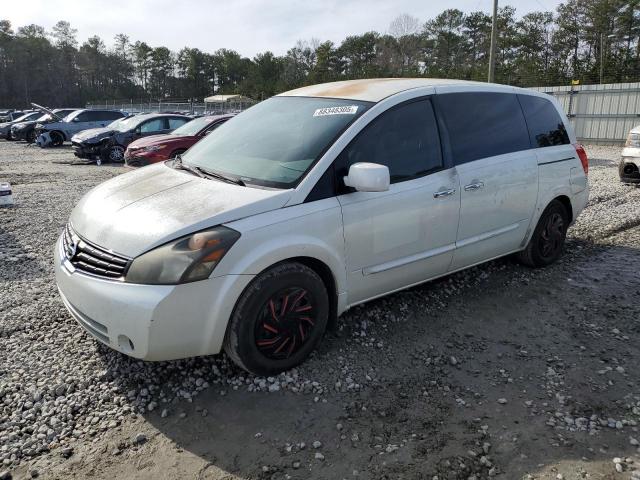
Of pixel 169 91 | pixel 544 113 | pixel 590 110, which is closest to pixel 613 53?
pixel 590 110

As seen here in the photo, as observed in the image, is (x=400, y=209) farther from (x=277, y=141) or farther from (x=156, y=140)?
(x=156, y=140)

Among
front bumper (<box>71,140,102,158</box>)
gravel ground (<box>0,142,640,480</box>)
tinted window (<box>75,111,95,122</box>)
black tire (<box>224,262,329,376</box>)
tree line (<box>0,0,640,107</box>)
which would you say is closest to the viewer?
gravel ground (<box>0,142,640,480</box>)

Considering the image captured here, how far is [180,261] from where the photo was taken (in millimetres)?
2736

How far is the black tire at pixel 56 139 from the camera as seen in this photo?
21742 mm

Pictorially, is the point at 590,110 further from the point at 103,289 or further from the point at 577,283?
the point at 103,289

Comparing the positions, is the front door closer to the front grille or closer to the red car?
the front grille

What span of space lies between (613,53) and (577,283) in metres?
45.0

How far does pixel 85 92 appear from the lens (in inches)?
3642

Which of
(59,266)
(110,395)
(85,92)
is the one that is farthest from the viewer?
(85,92)

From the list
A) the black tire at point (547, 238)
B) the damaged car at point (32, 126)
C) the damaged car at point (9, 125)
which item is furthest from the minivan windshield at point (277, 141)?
the damaged car at point (9, 125)

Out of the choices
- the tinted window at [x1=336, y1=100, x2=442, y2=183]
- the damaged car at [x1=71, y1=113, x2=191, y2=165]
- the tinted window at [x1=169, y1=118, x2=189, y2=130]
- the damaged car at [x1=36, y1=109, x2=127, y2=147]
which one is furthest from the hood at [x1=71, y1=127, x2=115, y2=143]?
the tinted window at [x1=336, y1=100, x2=442, y2=183]

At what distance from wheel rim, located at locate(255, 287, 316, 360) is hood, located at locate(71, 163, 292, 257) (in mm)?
557

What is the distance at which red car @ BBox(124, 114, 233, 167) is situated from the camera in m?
11.1

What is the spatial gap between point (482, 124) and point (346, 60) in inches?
2943
